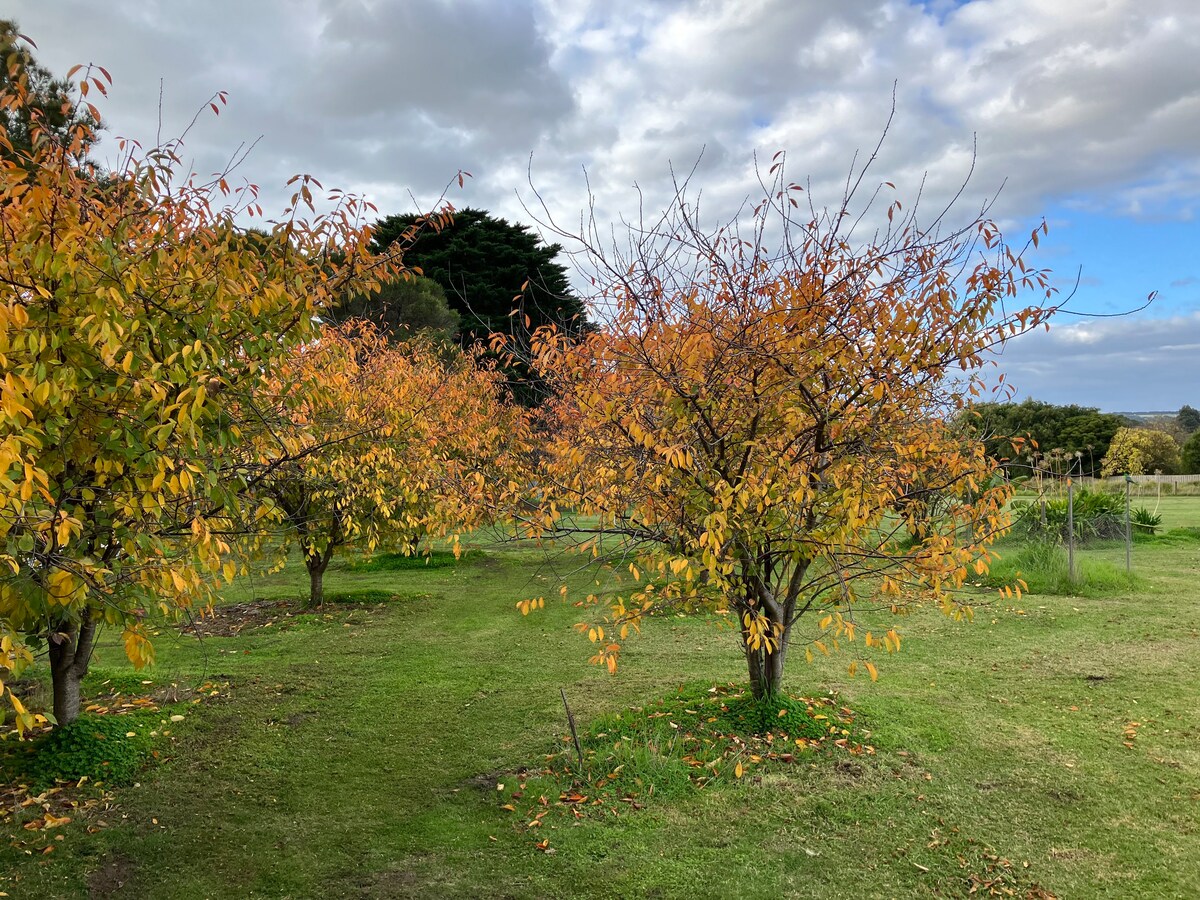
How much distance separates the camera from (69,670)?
5.43 metres

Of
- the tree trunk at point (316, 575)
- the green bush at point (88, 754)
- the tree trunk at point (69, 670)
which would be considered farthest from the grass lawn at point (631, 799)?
the tree trunk at point (316, 575)

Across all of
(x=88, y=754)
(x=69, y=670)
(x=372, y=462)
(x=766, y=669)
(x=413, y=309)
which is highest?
(x=413, y=309)

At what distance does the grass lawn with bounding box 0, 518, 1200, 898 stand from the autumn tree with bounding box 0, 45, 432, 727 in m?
1.44

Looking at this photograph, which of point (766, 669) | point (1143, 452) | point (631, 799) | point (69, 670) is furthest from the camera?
point (1143, 452)

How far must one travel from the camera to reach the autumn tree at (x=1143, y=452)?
122 ft

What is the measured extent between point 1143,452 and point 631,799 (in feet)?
147

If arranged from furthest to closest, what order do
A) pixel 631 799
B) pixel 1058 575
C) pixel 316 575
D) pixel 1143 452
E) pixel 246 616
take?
pixel 1143 452, pixel 1058 575, pixel 316 575, pixel 246 616, pixel 631 799

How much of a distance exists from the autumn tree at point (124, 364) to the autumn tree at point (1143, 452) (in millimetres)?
41231

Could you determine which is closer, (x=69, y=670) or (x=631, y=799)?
(x=631, y=799)

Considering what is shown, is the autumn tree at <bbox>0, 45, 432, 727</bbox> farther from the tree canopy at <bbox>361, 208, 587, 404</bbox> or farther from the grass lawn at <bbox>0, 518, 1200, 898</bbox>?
the tree canopy at <bbox>361, 208, 587, 404</bbox>

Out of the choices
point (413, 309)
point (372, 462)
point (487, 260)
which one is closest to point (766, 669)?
point (372, 462)

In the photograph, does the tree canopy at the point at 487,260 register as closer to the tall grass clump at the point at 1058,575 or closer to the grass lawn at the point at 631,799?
the tall grass clump at the point at 1058,575

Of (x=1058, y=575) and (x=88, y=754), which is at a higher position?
(x=1058, y=575)

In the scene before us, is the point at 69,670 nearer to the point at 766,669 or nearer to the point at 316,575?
the point at 766,669
